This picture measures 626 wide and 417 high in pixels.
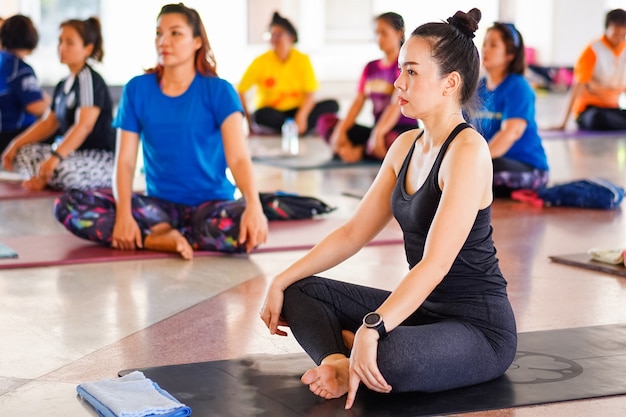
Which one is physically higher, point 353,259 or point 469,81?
point 469,81

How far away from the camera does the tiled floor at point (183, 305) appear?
2537 millimetres

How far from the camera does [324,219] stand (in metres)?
4.76

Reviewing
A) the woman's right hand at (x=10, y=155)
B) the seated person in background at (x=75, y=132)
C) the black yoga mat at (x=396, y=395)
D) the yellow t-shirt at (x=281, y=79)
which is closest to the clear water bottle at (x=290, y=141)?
the yellow t-shirt at (x=281, y=79)

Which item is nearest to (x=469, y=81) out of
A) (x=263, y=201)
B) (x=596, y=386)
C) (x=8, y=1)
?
(x=596, y=386)

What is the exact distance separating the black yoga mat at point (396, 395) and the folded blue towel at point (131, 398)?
5 centimetres

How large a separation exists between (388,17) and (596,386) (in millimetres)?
3824

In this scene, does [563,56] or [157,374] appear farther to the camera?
[563,56]

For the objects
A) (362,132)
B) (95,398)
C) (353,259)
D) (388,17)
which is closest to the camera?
(95,398)

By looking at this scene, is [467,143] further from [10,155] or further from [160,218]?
[10,155]

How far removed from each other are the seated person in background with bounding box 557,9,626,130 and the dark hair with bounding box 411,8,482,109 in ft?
18.7

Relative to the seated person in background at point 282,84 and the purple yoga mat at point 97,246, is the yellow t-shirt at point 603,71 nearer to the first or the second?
the seated person in background at point 282,84

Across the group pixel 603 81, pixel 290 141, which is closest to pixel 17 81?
pixel 290 141

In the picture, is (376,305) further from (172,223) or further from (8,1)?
(8,1)

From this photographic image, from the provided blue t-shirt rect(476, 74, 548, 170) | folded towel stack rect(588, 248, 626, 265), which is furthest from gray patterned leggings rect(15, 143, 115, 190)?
folded towel stack rect(588, 248, 626, 265)
